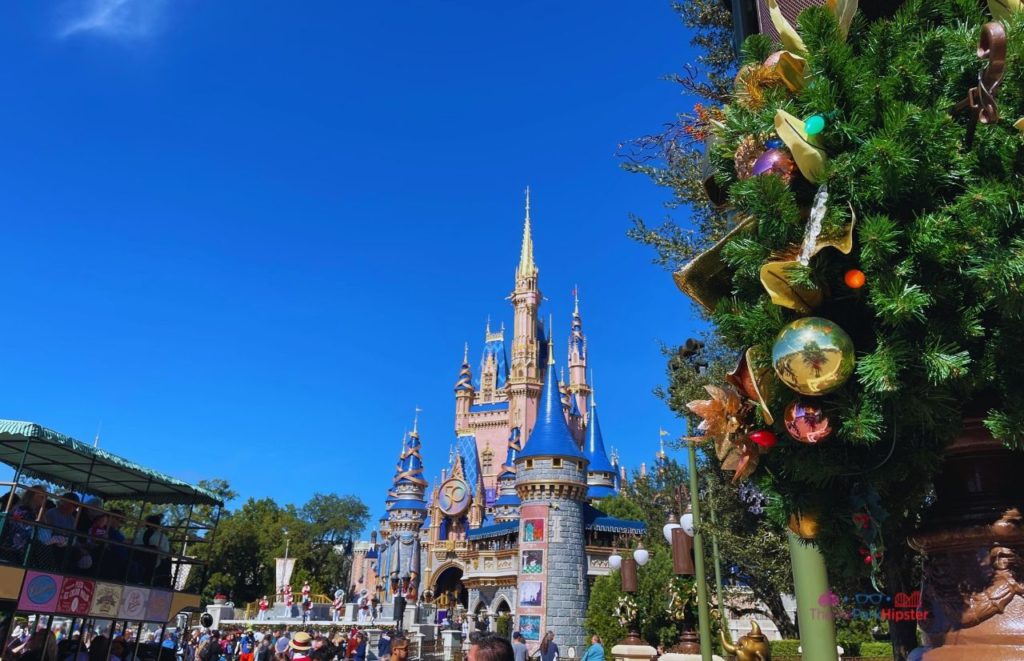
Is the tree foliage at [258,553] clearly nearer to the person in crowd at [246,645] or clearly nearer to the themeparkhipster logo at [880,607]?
the person in crowd at [246,645]

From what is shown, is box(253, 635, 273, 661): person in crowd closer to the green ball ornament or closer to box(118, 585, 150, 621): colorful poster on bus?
box(118, 585, 150, 621): colorful poster on bus

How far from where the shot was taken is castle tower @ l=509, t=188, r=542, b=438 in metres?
72.2

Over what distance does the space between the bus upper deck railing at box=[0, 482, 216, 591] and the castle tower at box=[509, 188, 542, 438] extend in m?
58.0

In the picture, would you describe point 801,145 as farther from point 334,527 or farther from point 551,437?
point 334,527

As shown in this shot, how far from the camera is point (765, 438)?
2572 mm

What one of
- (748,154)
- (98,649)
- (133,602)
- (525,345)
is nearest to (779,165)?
(748,154)

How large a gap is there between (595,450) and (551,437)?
74.0 feet

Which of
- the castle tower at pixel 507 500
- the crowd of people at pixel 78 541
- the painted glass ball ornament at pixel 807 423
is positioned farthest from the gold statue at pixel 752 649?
the castle tower at pixel 507 500

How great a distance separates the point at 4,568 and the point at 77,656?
2.36 m

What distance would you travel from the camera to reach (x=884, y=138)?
7.42 ft

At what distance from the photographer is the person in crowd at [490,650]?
122 inches

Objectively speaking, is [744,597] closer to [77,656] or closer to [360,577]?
[77,656]

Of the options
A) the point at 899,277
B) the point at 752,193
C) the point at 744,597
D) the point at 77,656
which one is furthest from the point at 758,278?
the point at 744,597

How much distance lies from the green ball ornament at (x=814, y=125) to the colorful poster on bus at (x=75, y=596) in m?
10.9
